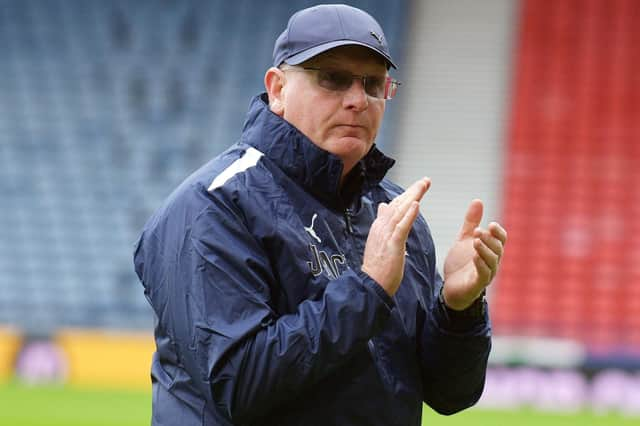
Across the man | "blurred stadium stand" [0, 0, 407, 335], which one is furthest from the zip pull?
"blurred stadium stand" [0, 0, 407, 335]

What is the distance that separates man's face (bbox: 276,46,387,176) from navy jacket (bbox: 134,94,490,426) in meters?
0.04

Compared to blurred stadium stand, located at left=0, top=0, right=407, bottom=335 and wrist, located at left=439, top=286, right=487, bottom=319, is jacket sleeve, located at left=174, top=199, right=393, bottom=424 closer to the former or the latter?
wrist, located at left=439, top=286, right=487, bottom=319

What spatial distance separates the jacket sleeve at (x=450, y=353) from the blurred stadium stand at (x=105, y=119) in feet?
32.5

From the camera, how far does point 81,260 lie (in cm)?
1321

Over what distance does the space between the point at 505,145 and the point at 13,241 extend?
568 centimetres

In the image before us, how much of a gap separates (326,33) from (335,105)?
0.51 feet

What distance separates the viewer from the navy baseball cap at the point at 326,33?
2.56 m

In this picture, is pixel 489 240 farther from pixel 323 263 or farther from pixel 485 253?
pixel 323 263

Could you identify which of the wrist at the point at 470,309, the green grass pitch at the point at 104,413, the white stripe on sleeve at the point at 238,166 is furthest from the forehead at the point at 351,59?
the green grass pitch at the point at 104,413

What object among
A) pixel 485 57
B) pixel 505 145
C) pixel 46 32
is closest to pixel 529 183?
pixel 505 145

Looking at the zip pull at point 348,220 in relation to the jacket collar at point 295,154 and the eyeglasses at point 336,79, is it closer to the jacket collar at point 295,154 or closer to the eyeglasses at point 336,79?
the jacket collar at point 295,154

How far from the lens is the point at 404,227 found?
2.45m

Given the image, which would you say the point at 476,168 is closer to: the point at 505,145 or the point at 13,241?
the point at 505,145

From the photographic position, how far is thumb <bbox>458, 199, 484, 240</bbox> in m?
2.68
